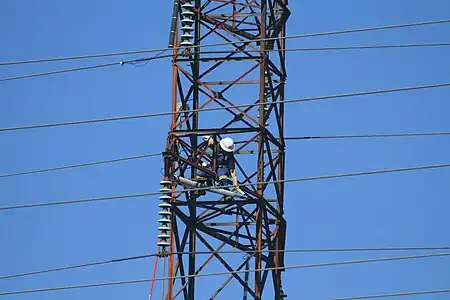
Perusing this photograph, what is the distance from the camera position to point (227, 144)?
57.9m

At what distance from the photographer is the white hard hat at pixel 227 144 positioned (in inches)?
2280

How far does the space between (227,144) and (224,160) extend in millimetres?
449

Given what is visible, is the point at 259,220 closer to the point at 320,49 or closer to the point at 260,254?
the point at 260,254

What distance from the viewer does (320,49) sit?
5506cm

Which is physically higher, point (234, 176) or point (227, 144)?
point (227, 144)

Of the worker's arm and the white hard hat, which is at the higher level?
the white hard hat

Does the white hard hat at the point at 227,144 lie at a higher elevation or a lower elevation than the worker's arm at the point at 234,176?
higher

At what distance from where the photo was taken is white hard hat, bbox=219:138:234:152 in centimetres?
5791

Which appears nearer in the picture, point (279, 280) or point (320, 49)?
point (320, 49)

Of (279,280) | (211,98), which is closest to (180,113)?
(211,98)

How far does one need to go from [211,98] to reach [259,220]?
344 centimetres

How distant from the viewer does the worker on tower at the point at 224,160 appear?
57938 mm

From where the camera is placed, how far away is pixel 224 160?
5812 cm

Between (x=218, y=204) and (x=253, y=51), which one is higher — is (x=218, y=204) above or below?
below
